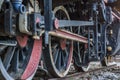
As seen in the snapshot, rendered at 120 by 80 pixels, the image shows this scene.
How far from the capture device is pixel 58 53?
629 cm

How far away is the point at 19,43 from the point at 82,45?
3.05 metres

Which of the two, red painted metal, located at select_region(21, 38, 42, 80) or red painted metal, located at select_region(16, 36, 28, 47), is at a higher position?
red painted metal, located at select_region(16, 36, 28, 47)

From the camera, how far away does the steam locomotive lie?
4.36 m

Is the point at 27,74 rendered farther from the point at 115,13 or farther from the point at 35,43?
the point at 115,13

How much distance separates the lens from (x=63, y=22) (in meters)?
5.43

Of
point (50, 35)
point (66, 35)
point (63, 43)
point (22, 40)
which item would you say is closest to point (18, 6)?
point (22, 40)

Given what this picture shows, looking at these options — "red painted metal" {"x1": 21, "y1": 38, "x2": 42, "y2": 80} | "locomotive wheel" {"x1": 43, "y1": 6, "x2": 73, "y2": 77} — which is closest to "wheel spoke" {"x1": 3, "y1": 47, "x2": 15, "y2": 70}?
"red painted metal" {"x1": 21, "y1": 38, "x2": 42, "y2": 80}

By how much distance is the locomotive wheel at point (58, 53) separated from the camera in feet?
18.6

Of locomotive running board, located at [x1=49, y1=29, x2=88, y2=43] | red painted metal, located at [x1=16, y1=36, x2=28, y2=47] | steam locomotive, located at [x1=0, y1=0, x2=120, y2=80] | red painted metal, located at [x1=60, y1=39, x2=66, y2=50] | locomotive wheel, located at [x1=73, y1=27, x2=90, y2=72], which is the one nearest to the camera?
steam locomotive, located at [x1=0, y1=0, x2=120, y2=80]

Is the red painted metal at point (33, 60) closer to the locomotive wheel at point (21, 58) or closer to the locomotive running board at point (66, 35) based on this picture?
the locomotive wheel at point (21, 58)

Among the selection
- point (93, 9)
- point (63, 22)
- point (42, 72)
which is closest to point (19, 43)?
point (63, 22)

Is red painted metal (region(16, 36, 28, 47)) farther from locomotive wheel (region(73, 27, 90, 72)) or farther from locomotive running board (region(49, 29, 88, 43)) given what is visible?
locomotive wheel (region(73, 27, 90, 72))

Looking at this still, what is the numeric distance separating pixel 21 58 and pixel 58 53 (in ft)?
4.53

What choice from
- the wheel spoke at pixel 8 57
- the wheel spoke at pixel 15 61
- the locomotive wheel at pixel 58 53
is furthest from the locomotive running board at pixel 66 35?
the wheel spoke at pixel 8 57
